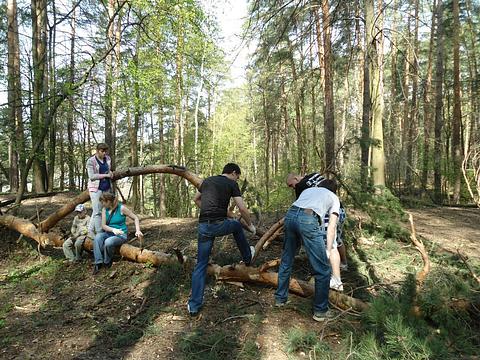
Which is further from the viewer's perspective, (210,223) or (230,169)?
(230,169)

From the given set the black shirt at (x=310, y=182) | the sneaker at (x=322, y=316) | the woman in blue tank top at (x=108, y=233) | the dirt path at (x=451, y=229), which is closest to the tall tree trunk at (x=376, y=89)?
the dirt path at (x=451, y=229)

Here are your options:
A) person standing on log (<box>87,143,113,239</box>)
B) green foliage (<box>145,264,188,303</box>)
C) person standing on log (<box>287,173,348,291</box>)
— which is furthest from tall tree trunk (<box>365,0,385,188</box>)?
person standing on log (<box>87,143,113,239</box>)

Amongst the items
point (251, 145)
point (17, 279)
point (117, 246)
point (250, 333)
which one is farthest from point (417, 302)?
point (251, 145)

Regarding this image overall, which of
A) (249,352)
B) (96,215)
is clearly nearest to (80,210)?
(96,215)

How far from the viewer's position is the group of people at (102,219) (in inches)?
228

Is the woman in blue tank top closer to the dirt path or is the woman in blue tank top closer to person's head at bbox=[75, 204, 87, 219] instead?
person's head at bbox=[75, 204, 87, 219]

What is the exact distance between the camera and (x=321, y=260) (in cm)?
374

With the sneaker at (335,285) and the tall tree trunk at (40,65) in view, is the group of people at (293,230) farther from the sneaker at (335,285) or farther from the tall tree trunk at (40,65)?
the tall tree trunk at (40,65)

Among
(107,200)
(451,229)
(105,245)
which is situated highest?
(107,200)

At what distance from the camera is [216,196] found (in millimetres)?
4340

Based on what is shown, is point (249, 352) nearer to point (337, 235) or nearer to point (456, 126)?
point (337, 235)

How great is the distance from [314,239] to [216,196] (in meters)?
1.32

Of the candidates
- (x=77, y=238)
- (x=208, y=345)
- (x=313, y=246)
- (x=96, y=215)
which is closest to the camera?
(x=208, y=345)

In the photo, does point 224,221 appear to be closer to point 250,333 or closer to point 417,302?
point 250,333
